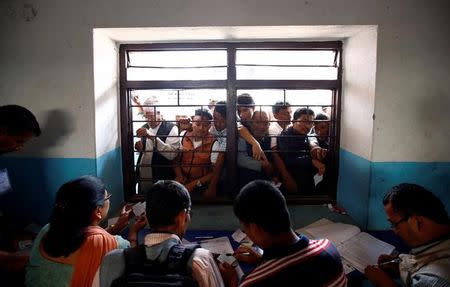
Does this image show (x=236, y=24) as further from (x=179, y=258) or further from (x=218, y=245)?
(x=179, y=258)

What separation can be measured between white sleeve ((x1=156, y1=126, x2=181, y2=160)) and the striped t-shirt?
167 cm

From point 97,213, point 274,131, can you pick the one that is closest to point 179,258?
point 97,213

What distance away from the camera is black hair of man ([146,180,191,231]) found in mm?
1189

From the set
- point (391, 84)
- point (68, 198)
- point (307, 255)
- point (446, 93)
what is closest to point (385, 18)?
point (391, 84)

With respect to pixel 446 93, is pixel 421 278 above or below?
below

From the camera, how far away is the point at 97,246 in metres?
1.35

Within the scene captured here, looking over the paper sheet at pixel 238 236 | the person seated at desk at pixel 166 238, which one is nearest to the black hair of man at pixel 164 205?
the person seated at desk at pixel 166 238

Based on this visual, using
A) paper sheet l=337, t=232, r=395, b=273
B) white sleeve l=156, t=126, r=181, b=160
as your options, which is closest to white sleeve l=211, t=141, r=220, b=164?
white sleeve l=156, t=126, r=181, b=160

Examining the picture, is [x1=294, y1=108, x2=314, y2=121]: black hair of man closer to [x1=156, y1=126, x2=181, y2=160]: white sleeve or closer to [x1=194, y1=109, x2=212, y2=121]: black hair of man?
[x1=194, y1=109, x2=212, y2=121]: black hair of man

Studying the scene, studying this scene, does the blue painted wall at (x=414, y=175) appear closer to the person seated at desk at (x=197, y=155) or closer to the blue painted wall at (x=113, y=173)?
the person seated at desk at (x=197, y=155)

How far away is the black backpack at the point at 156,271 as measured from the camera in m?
1.05

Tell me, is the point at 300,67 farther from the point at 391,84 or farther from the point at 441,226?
the point at 441,226

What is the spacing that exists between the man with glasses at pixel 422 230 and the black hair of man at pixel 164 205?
2.92ft

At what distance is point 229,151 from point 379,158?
1.11 m
